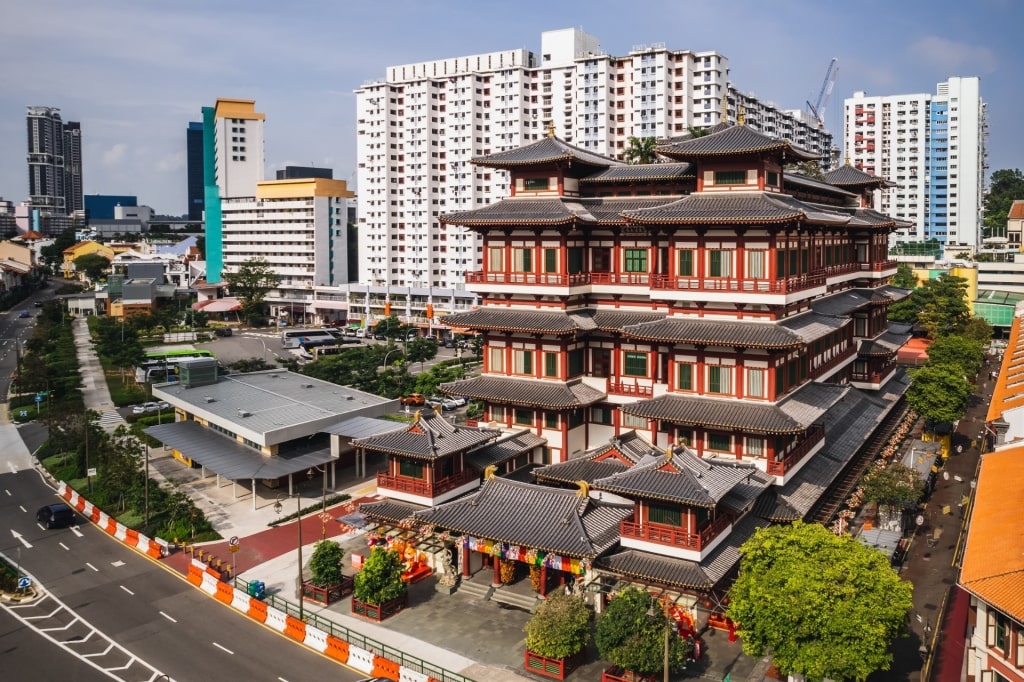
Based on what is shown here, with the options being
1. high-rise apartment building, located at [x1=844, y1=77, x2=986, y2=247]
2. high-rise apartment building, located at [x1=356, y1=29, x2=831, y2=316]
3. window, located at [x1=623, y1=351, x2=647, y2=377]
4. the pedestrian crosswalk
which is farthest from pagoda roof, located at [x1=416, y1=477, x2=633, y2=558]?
high-rise apartment building, located at [x1=844, y1=77, x2=986, y2=247]

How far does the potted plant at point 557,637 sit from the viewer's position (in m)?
32.2

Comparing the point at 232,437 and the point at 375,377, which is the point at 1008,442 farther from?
the point at 375,377

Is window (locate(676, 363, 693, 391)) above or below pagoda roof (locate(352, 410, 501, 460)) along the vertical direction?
above

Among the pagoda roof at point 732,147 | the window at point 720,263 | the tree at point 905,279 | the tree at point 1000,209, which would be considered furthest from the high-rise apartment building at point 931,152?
the window at point 720,263

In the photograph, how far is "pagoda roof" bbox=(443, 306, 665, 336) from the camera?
46.9 metres

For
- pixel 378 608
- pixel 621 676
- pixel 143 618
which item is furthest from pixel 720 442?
pixel 143 618

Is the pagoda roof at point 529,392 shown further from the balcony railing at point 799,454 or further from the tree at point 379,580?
the tree at point 379,580

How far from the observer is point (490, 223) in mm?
48781

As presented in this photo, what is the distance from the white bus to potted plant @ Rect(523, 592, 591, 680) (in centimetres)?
9355

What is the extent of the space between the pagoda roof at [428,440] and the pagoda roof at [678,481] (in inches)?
385

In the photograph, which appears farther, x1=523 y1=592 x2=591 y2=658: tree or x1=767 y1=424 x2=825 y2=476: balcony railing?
x1=767 y1=424 x2=825 y2=476: balcony railing

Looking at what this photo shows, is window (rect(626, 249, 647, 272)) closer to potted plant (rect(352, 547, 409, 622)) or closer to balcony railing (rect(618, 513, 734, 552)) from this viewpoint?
Answer: balcony railing (rect(618, 513, 734, 552))

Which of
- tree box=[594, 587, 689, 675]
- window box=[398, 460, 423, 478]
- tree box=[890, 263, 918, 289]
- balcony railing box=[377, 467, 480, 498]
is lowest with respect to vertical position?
tree box=[594, 587, 689, 675]

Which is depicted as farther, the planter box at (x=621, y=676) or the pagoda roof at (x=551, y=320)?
the pagoda roof at (x=551, y=320)
